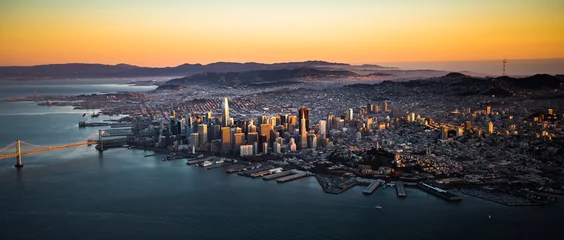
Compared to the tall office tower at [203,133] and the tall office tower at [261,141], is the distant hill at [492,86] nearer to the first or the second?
the tall office tower at [261,141]

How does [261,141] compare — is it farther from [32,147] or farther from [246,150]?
[32,147]

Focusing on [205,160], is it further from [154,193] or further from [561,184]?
[561,184]

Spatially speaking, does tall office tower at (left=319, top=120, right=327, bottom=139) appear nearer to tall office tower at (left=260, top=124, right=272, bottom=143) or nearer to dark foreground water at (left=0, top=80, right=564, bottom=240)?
tall office tower at (left=260, top=124, right=272, bottom=143)

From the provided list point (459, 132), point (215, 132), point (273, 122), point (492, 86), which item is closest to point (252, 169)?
point (215, 132)

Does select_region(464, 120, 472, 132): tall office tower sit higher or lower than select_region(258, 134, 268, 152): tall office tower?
higher

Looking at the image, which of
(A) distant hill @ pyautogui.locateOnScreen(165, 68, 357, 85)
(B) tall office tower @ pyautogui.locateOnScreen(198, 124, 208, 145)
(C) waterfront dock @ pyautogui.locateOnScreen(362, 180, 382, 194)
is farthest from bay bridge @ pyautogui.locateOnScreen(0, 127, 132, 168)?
(A) distant hill @ pyautogui.locateOnScreen(165, 68, 357, 85)

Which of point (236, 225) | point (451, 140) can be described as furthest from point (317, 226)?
point (451, 140)

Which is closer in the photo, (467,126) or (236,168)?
(236,168)
